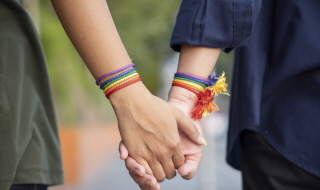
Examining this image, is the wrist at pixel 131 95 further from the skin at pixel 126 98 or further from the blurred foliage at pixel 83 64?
the blurred foliage at pixel 83 64

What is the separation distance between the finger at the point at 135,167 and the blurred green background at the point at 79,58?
6.11 metres

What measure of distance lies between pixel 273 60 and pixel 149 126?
562mm

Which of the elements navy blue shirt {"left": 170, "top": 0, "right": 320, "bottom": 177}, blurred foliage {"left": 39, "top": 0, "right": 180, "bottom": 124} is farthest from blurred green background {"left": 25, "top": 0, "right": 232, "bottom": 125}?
navy blue shirt {"left": 170, "top": 0, "right": 320, "bottom": 177}

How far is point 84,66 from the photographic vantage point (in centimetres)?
1091

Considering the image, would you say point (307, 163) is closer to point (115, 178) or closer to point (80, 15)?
point (80, 15)

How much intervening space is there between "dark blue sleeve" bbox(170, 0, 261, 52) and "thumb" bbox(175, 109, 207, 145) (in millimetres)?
255

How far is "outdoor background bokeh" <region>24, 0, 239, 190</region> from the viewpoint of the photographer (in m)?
7.29

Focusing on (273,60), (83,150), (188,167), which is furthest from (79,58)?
(188,167)

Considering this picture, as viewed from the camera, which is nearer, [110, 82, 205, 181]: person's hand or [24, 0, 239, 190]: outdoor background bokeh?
[110, 82, 205, 181]: person's hand

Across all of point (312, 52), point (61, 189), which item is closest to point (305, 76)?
point (312, 52)

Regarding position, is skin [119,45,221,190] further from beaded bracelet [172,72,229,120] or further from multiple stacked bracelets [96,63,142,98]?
multiple stacked bracelets [96,63,142,98]

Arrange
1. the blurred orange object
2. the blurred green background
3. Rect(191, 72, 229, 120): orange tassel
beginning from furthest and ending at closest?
the blurred green background → the blurred orange object → Rect(191, 72, 229, 120): orange tassel

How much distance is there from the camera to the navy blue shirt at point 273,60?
1516 millimetres

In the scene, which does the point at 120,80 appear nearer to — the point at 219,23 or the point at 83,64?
the point at 219,23
